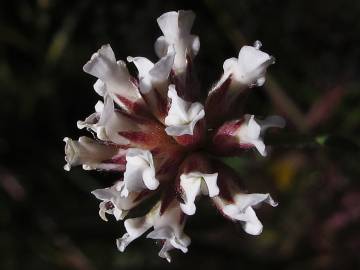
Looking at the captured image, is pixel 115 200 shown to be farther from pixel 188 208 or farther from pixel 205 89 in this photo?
pixel 205 89

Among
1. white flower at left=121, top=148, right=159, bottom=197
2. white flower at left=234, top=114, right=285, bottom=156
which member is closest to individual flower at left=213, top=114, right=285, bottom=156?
→ white flower at left=234, top=114, right=285, bottom=156

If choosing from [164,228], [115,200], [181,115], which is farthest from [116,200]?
[181,115]

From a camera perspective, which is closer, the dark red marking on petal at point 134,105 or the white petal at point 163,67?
the white petal at point 163,67

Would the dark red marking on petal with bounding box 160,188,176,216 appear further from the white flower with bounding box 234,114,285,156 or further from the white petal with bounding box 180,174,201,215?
the white flower with bounding box 234,114,285,156

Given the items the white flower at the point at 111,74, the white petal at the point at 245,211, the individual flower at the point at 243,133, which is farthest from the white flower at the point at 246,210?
the white flower at the point at 111,74

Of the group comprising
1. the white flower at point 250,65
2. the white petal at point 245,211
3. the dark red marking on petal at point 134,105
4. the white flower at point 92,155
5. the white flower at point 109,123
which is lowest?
the white petal at point 245,211

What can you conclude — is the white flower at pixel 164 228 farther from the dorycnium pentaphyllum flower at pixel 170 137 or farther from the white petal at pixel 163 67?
the white petal at pixel 163 67

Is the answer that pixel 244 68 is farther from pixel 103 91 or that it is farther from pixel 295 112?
pixel 295 112

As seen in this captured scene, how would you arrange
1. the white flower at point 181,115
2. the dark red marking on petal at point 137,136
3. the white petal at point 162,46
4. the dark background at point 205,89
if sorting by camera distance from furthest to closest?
1. the dark background at point 205,89
2. the white petal at point 162,46
3. the dark red marking on petal at point 137,136
4. the white flower at point 181,115
